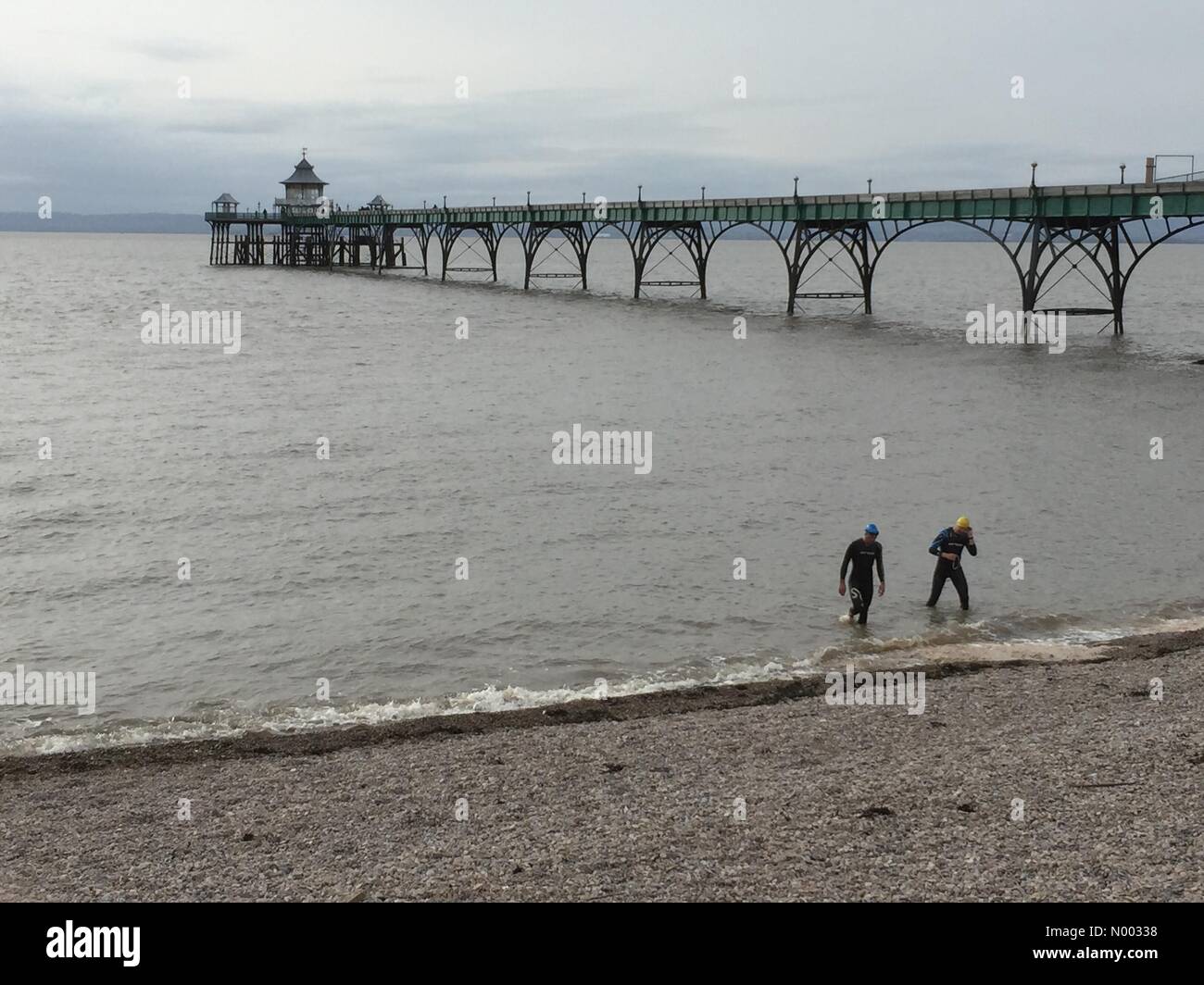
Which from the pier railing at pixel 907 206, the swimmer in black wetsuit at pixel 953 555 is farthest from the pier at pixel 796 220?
the swimmer in black wetsuit at pixel 953 555

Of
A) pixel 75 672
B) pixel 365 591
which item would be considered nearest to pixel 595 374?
pixel 365 591

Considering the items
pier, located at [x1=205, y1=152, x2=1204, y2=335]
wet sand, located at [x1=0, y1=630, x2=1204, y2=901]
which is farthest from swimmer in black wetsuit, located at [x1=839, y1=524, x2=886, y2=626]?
pier, located at [x1=205, y1=152, x2=1204, y2=335]

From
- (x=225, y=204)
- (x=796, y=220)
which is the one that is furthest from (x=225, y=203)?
(x=796, y=220)

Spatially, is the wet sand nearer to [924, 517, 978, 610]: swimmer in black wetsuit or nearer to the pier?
[924, 517, 978, 610]: swimmer in black wetsuit

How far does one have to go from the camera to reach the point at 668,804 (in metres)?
10.0

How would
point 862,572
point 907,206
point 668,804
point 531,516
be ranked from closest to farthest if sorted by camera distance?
point 668,804, point 862,572, point 531,516, point 907,206

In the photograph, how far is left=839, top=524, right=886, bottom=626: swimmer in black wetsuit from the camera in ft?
52.4

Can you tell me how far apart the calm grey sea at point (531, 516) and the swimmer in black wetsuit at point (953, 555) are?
0.36 meters

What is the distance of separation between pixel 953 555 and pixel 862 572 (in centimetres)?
156

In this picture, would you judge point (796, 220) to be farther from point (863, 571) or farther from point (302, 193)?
point (302, 193)

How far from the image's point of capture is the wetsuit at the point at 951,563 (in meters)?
16.7

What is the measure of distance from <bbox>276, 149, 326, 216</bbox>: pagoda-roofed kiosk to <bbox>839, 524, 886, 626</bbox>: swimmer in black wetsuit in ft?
362

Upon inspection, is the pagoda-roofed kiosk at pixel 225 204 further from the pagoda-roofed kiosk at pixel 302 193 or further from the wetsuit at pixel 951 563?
the wetsuit at pixel 951 563
